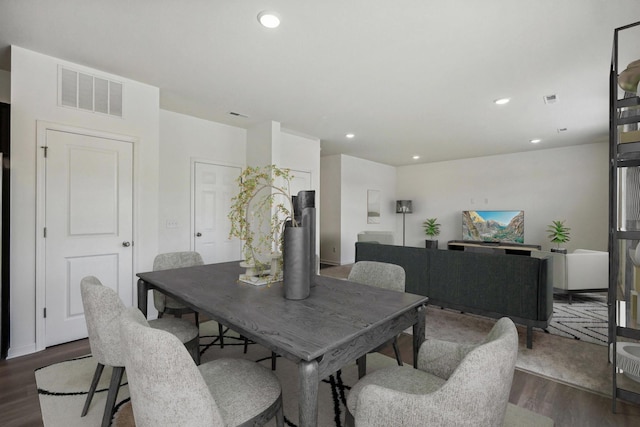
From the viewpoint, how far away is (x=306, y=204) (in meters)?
1.92

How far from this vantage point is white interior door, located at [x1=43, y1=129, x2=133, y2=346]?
9.21 feet

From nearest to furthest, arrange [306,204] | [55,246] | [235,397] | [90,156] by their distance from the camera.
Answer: [235,397], [306,204], [55,246], [90,156]

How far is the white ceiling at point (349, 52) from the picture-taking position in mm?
2100

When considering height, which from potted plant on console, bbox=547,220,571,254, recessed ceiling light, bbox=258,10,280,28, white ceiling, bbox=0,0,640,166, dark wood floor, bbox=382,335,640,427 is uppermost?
white ceiling, bbox=0,0,640,166

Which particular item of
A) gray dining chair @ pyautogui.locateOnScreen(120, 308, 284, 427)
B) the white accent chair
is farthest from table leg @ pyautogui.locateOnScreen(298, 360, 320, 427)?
the white accent chair

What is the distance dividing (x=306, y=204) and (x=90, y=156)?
247 centimetres

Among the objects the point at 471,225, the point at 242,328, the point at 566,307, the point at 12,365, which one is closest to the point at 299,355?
the point at 242,328

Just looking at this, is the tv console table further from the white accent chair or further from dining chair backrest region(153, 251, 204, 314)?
dining chair backrest region(153, 251, 204, 314)

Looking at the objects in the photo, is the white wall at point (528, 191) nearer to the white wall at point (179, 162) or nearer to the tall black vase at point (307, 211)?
the white wall at point (179, 162)

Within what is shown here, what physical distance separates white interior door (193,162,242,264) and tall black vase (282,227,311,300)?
292cm

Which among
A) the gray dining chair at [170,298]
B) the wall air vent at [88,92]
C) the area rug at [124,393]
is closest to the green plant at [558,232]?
the area rug at [124,393]

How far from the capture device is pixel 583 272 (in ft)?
13.9

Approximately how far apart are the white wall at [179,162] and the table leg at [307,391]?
3578 mm

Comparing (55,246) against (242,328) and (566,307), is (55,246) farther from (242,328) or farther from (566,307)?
(566,307)
